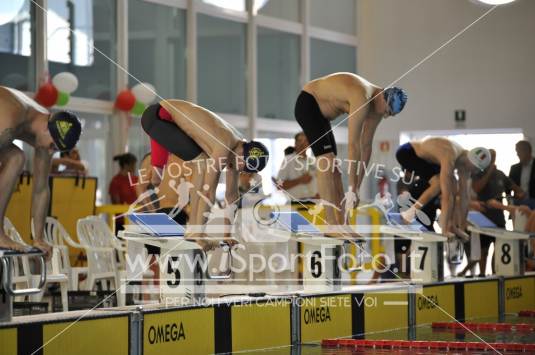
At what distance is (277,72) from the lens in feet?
49.1

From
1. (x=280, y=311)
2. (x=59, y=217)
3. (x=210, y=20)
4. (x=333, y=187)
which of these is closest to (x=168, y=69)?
(x=210, y=20)

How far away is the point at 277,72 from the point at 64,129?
1040 centimetres

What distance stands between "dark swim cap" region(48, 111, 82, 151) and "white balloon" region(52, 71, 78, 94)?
19.2 feet

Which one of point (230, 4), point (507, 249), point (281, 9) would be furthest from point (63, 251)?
point (281, 9)

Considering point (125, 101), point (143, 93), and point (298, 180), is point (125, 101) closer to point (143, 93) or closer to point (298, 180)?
point (143, 93)

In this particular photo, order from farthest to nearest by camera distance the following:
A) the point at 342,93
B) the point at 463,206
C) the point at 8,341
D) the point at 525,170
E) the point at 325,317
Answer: the point at 525,170, the point at 463,206, the point at 342,93, the point at 325,317, the point at 8,341

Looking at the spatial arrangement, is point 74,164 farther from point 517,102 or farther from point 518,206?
point 517,102

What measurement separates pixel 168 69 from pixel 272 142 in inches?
98.8

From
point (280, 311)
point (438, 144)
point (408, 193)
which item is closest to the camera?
point (280, 311)

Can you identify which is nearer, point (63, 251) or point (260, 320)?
point (260, 320)

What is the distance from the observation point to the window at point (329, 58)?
1559cm

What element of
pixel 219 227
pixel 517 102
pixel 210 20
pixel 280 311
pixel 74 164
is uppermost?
pixel 210 20

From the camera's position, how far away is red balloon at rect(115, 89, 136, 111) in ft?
38.2

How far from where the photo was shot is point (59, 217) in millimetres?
9828
